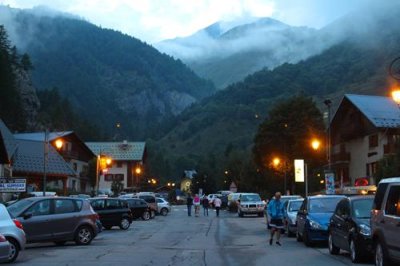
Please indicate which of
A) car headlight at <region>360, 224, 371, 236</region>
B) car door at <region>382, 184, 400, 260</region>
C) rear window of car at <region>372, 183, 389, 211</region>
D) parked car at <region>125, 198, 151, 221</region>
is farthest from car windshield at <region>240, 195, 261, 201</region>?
car door at <region>382, 184, 400, 260</region>

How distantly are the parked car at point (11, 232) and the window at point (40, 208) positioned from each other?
14.9 ft

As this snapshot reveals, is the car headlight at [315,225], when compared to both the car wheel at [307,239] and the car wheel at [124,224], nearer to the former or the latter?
the car wheel at [307,239]

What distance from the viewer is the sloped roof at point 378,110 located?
56000 millimetres

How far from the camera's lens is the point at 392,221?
37.4 ft

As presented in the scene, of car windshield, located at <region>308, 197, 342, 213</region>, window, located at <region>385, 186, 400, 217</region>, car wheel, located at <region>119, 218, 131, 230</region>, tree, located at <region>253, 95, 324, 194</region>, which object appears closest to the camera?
window, located at <region>385, 186, 400, 217</region>

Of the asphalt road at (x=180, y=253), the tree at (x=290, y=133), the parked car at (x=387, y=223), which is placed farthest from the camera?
the tree at (x=290, y=133)

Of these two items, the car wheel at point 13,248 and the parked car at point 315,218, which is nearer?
the car wheel at point 13,248

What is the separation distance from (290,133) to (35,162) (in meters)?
26.1

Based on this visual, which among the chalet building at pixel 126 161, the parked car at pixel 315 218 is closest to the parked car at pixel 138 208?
the parked car at pixel 315 218

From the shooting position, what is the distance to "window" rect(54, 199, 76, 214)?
2028 centimetres

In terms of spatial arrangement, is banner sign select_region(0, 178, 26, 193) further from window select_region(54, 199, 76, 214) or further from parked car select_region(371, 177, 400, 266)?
parked car select_region(371, 177, 400, 266)

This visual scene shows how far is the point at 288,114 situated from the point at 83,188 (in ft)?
137

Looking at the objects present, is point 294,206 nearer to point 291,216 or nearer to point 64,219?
point 291,216

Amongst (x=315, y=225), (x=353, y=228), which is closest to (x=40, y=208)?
(x=315, y=225)
